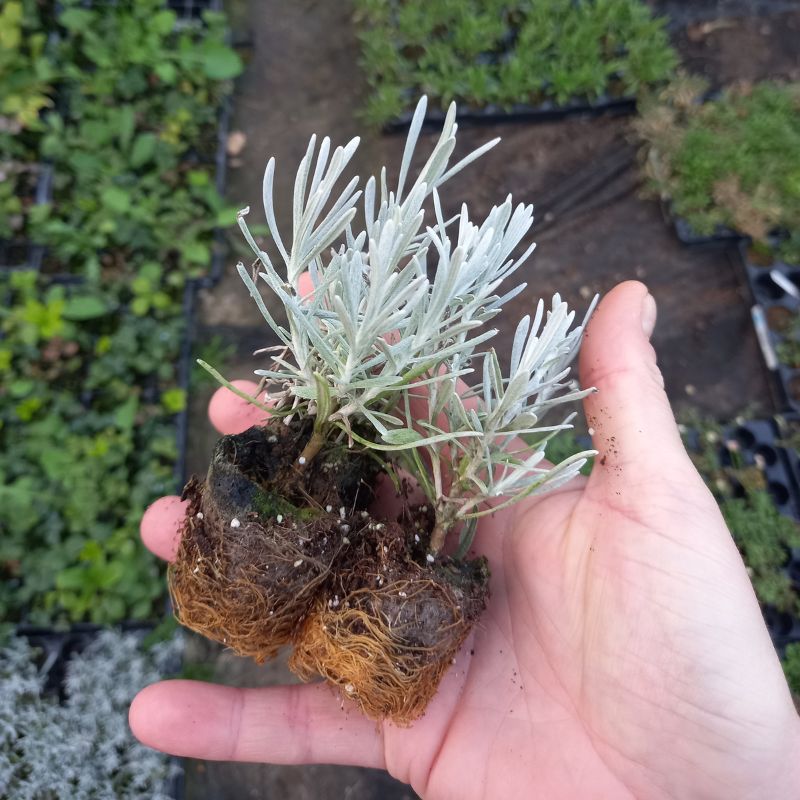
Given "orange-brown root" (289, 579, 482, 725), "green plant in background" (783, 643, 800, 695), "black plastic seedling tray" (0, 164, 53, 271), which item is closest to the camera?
"orange-brown root" (289, 579, 482, 725)

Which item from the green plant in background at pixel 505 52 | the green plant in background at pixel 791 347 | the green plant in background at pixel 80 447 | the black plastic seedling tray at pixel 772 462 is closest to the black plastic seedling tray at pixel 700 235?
the green plant in background at pixel 791 347

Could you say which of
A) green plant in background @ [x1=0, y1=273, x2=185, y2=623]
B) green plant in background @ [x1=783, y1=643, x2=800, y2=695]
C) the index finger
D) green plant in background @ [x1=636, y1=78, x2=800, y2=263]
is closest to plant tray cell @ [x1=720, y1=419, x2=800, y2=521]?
green plant in background @ [x1=783, y1=643, x2=800, y2=695]

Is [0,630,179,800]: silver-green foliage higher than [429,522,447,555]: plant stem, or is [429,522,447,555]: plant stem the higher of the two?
[429,522,447,555]: plant stem

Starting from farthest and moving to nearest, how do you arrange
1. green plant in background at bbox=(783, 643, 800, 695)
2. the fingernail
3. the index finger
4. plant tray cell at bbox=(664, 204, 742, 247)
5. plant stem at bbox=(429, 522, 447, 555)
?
plant tray cell at bbox=(664, 204, 742, 247)
green plant in background at bbox=(783, 643, 800, 695)
the index finger
the fingernail
plant stem at bbox=(429, 522, 447, 555)

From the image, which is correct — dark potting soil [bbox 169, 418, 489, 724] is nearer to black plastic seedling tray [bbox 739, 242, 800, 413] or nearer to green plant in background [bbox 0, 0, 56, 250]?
green plant in background [bbox 0, 0, 56, 250]

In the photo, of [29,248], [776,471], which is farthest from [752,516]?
[29,248]

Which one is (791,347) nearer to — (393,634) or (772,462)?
(772,462)

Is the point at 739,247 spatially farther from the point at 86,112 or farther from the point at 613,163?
the point at 86,112

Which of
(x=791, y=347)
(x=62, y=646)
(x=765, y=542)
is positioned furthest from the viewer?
(x=791, y=347)
